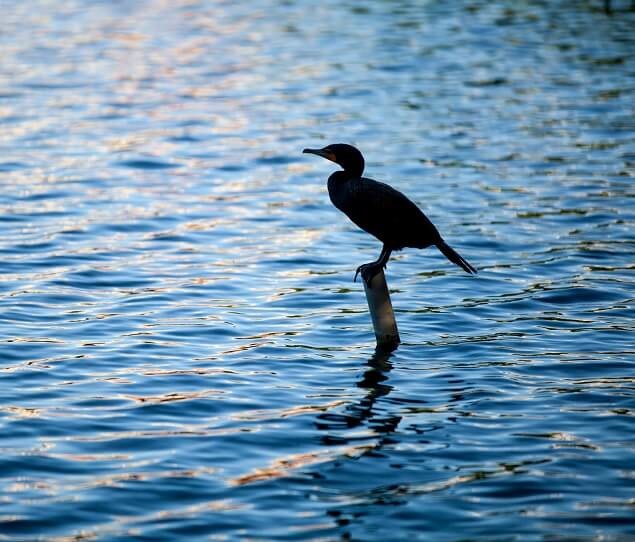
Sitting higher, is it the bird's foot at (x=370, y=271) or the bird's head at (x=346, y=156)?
the bird's head at (x=346, y=156)

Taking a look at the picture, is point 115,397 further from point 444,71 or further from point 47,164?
point 444,71

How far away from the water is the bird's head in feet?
5.20

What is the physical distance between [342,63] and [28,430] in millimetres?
18251

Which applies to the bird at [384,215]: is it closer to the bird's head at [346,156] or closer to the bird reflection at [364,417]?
the bird's head at [346,156]

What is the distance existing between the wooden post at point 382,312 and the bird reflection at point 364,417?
20.2 inches

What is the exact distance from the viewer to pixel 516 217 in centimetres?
1505

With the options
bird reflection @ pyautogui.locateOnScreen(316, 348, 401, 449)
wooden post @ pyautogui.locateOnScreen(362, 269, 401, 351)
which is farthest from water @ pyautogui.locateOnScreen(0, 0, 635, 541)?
wooden post @ pyautogui.locateOnScreen(362, 269, 401, 351)

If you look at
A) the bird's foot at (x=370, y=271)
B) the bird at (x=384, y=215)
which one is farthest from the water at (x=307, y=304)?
the bird at (x=384, y=215)

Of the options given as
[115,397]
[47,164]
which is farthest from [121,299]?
[47,164]

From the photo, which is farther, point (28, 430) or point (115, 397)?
point (115, 397)

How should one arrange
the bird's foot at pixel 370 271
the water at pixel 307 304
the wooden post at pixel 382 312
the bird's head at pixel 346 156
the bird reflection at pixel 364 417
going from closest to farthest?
the water at pixel 307 304
the bird reflection at pixel 364 417
the bird's foot at pixel 370 271
the wooden post at pixel 382 312
the bird's head at pixel 346 156

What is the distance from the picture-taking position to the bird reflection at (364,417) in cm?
841

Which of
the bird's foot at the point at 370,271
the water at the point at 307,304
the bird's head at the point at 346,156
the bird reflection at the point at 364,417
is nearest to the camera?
the water at the point at 307,304

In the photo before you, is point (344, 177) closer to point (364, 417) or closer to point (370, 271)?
point (370, 271)
